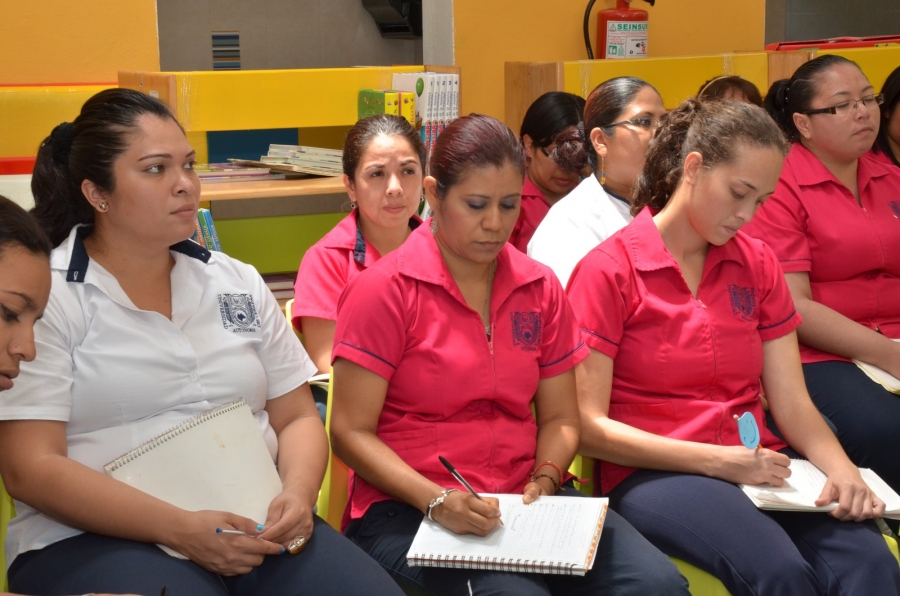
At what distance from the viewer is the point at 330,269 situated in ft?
8.76

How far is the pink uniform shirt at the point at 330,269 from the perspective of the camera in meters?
2.59

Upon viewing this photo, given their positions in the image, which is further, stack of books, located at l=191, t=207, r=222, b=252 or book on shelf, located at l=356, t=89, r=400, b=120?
book on shelf, located at l=356, t=89, r=400, b=120

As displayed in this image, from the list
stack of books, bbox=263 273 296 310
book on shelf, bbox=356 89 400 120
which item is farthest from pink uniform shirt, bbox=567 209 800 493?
book on shelf, bbox=356 89 400 120

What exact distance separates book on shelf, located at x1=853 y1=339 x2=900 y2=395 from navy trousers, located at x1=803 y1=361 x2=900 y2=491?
2 centimetres

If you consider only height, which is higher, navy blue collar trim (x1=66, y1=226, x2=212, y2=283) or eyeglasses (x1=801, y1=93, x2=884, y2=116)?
eyeglasses (x1=801, y1=93, x2=884, y2=116)

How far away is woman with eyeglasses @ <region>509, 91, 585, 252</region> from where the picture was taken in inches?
134

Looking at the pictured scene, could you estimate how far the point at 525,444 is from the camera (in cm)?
193

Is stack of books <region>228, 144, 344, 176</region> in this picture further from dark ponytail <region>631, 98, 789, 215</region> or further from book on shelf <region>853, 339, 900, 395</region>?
book on shelf <region>853, 339, 900, 395</region>

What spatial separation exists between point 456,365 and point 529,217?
64.9 inches

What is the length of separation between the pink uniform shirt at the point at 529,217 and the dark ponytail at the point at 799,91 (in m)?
0.88

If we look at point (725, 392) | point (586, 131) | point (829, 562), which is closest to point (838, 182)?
point (586, 131)

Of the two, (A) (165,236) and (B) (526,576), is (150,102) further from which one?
(B) (526,576)

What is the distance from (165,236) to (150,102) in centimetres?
28

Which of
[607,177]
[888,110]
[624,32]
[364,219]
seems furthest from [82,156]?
[624,32]
